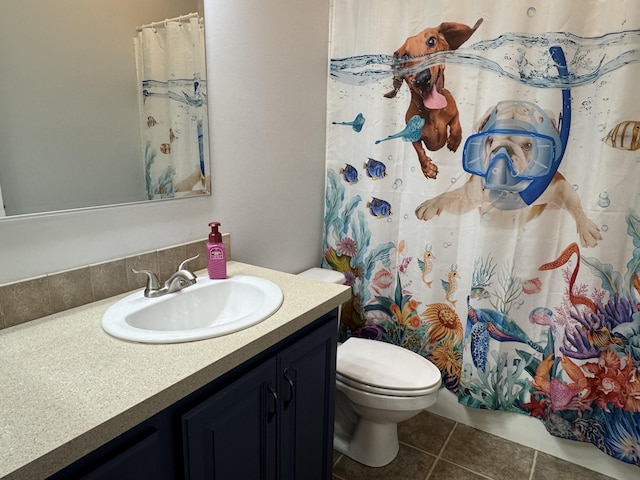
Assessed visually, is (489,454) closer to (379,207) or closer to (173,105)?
(379,207)

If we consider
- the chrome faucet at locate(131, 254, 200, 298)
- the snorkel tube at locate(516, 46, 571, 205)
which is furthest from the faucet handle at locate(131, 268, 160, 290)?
the snorkel tube at locate(516, 46, 571, 205)

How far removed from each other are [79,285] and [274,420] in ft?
2.12

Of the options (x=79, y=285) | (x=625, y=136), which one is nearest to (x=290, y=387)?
(x=79, y=285)

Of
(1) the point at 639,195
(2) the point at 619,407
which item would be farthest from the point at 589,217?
(2) the point at 619,407

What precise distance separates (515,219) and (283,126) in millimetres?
1033

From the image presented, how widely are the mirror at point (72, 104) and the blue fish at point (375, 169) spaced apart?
1.00m

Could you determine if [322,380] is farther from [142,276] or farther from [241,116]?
[241,116]

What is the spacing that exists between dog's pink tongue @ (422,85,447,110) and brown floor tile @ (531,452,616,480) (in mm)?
1579

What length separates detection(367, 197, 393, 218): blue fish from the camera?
2.00 meters

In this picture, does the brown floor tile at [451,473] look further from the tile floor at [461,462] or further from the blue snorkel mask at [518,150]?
the blue snorkel mask at [518,150]

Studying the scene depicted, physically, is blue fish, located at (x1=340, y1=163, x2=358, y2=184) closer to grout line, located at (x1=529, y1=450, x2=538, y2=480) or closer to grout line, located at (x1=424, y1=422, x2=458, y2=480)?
grout line, located at (x1=424, y1=422, x2=458, y2=480)

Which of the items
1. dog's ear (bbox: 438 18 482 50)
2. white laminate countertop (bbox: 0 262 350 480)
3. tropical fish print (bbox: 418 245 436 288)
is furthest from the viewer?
tropical fish print (bbox: 418 245 436 288)

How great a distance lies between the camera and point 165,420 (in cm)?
85

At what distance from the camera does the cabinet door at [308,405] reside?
1164 millimetres
